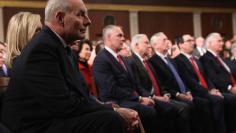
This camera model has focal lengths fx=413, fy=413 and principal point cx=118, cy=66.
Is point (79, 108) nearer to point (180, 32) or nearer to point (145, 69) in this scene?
point (145, 69)

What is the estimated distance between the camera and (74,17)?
2.48 meters

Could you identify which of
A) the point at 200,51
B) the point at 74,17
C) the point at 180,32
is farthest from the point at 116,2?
the point at 74,17

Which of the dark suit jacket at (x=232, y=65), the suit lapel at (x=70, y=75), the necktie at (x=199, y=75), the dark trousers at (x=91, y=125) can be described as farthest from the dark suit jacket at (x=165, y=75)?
the dark trousers at (x=91, y=125)

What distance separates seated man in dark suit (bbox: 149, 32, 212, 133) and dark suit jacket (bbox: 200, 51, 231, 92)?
2.12 feet

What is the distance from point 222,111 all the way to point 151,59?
125 cm

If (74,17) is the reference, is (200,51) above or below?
below

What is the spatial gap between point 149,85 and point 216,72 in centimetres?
154

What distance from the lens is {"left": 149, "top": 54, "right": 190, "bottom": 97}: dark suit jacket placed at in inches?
220

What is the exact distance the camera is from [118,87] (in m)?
4.74

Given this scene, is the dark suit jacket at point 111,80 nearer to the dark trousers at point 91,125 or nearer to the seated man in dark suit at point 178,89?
the seated man in dark suit at point 178,89

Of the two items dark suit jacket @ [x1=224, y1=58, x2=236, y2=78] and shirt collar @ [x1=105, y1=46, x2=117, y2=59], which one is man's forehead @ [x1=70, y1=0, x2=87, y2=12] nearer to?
shirt collar @ [x1=105, y1=46, x2=117, y2=59]

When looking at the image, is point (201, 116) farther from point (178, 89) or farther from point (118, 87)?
point (118, 87)

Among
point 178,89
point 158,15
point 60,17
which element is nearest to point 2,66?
point 60,17

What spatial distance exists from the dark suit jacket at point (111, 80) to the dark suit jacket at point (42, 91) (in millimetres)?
2274
